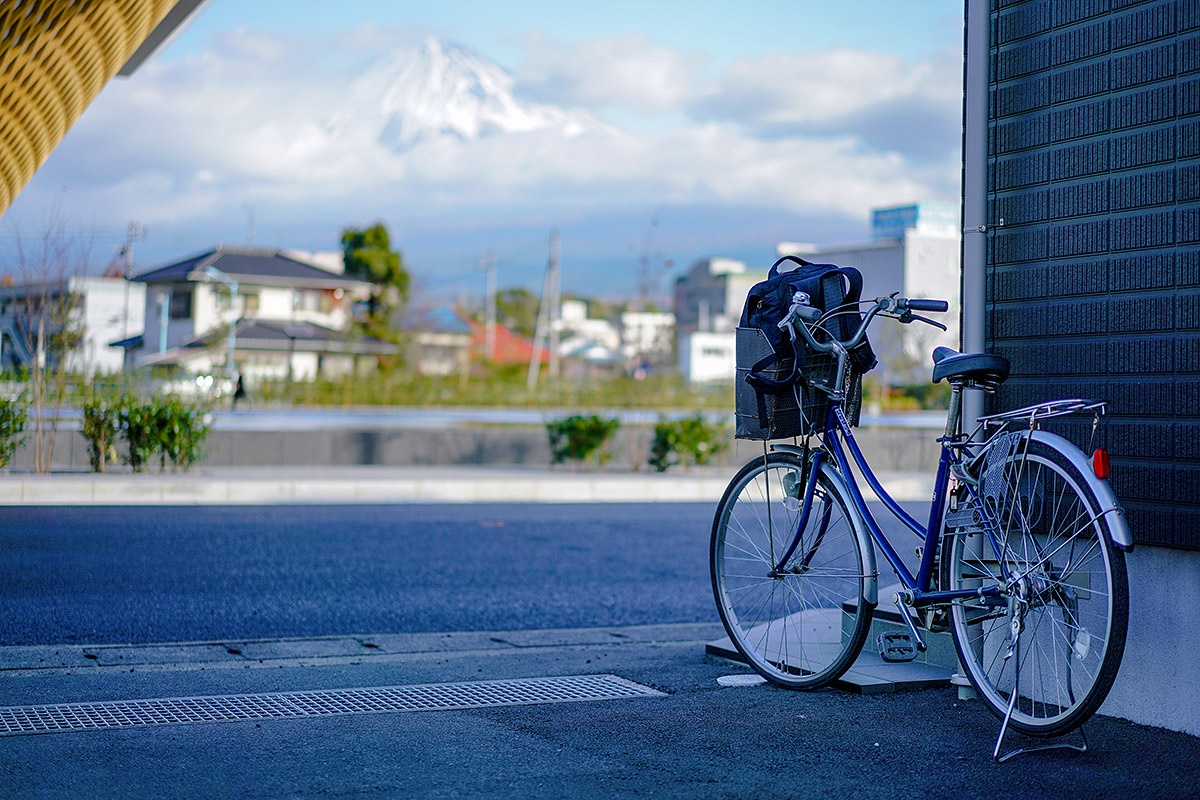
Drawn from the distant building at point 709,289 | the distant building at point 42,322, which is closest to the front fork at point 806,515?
the distant building at point 42,322

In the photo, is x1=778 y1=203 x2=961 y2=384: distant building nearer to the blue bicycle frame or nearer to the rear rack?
the blue bicycle frame

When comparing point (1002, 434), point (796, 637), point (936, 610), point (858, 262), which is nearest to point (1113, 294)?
point (1002, 434)

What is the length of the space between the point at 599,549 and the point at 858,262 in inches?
522

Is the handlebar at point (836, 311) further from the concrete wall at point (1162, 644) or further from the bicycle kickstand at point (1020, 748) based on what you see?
the bicycle kickstand at point (1020, 748)

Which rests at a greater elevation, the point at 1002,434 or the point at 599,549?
the point at 1002,434

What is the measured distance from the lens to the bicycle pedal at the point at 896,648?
4289 millimetres

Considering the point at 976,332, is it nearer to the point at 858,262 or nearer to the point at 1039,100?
the point at 1039,100

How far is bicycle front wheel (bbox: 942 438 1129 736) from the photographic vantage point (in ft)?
10.5

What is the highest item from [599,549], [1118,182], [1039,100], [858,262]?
[858,262]

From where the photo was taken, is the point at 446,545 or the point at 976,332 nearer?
the point at 976,332

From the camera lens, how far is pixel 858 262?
22062 mm

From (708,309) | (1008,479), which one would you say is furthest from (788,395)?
(708,309)

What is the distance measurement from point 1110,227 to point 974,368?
34.0 inches

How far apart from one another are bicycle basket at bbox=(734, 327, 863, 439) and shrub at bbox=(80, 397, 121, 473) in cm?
1301
